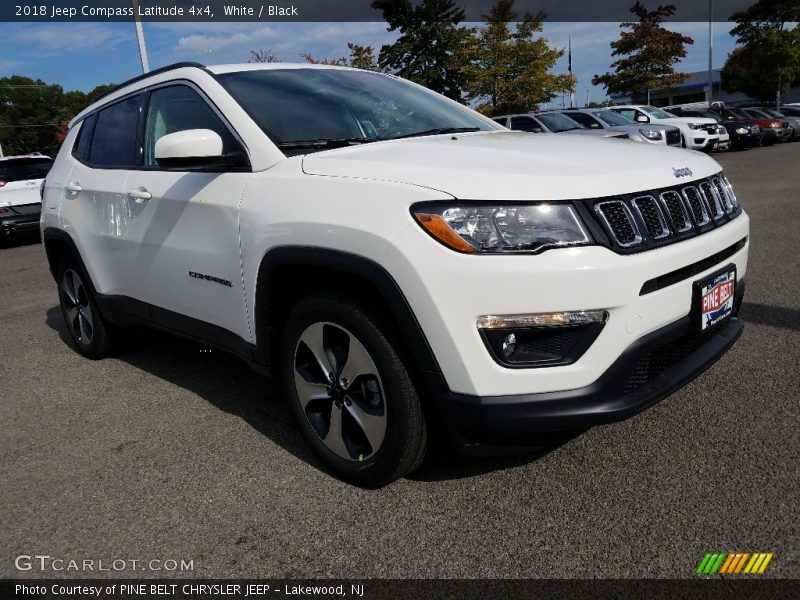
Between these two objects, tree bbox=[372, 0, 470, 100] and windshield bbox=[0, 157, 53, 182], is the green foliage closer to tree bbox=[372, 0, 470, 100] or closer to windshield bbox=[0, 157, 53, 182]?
tree bbox=[372, 0, 470, 100]

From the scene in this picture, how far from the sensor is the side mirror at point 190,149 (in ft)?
9.05

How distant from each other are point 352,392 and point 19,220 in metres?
10.9

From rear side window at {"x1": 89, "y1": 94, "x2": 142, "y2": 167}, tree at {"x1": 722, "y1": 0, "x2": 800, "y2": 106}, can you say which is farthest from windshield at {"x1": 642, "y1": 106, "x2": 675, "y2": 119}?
tree at {"x1": 722, "y1": 0, "x2": 800, "y2": 106}

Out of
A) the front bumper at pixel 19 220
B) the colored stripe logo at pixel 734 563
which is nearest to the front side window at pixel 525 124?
the front bumper at pixel 19 220

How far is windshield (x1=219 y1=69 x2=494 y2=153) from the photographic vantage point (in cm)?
302

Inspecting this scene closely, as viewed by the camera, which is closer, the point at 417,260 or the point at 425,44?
the point at 417,260

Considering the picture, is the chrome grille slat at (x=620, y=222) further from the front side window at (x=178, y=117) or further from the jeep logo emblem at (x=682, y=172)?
the front side window at (x=178, y=117)

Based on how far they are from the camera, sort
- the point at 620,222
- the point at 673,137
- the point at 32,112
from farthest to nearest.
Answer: the point at 32,112
the point at 673,137
the point at 620,222

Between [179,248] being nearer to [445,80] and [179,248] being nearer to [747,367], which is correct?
[747,367]

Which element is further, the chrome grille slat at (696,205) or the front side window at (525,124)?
the front side window at (525,124)

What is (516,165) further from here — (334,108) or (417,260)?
(334,108)

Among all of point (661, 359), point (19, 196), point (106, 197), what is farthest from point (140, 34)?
point (661, 359)

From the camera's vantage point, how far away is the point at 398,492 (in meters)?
2.67

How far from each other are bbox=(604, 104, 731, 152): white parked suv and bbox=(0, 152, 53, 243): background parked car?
48.0 ft
